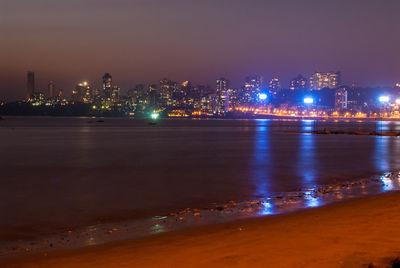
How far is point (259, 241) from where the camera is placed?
27.3 feet

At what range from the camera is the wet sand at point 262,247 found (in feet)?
23.0

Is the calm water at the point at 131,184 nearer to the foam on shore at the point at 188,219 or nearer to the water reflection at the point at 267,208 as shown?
the foam on shore at the point at 188,219

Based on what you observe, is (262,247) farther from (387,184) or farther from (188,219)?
(387,184)

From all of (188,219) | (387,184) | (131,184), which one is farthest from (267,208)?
(131,184)

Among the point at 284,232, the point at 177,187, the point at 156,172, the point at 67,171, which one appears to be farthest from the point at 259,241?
the point at 67,171

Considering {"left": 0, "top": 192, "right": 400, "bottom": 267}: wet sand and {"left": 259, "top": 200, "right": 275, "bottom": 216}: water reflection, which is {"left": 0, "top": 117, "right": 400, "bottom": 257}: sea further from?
{"left": 0, "top": 192, "right": 400, "bottom": 267}: wet sand

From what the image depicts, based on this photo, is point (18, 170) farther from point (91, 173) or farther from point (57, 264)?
point (57, 264)

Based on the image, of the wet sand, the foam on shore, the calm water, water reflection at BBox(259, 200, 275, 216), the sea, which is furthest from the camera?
the calm water

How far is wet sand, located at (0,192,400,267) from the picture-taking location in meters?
7.01

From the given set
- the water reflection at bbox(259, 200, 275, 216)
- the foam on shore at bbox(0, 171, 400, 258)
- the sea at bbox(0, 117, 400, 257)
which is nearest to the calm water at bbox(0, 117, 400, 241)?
the sea at bbox(0, 117, 400, 257)

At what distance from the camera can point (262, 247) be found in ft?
25.7

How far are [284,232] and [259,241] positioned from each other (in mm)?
1015

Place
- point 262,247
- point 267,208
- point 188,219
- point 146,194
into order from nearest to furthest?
1. point 262,247
2. point 188,219
3. point 267,208
4. point 146,194

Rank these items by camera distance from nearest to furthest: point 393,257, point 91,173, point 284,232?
1. point 393,257
2. point 284,232
3. point 91,173
